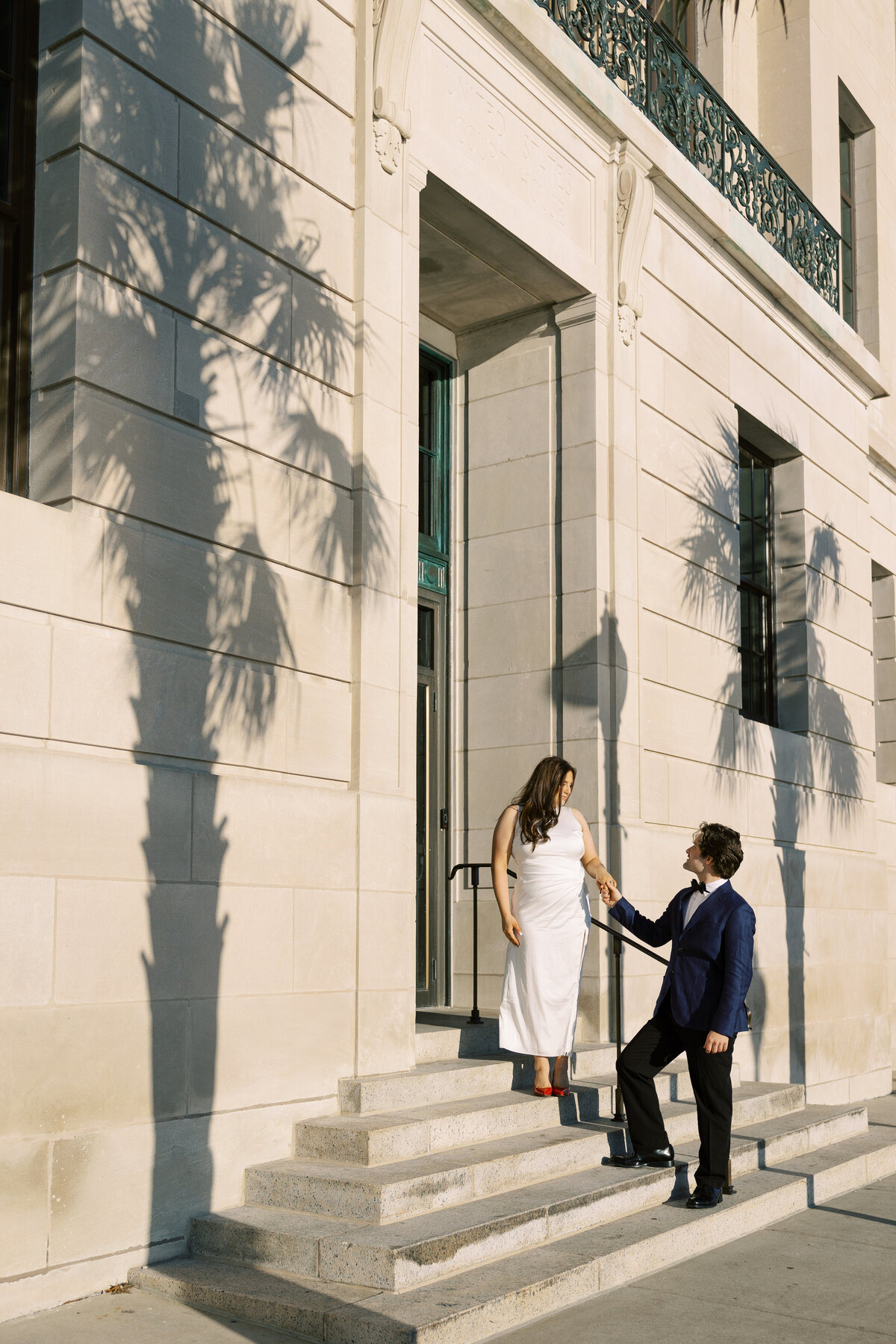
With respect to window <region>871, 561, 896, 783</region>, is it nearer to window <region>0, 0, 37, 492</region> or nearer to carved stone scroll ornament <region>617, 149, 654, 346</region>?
carved stone scroll ornament <region>617, 149, 654, 346</region>

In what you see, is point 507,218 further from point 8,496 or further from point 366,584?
point 8,496

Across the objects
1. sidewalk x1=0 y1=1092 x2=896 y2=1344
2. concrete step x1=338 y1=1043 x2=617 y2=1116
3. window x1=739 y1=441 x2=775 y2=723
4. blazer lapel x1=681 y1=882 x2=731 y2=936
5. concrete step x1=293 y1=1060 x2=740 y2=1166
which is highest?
window x1=739 y1=441 x2=775 y2=723

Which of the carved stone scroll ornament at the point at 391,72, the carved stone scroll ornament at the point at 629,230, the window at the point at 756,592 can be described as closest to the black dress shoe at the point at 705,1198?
the carved stone scroll ornament at the point at 391,72

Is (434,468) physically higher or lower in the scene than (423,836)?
higher

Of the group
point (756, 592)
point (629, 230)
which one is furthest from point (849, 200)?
point (629, 230)

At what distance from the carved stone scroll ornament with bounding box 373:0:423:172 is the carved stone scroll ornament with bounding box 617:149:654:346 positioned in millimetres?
3112

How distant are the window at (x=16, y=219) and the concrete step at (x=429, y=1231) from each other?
371cm

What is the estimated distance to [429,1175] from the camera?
636cm

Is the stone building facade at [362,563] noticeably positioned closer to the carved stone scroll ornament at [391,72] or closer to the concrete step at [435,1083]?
the carved stone scroll ornament at [391,72]

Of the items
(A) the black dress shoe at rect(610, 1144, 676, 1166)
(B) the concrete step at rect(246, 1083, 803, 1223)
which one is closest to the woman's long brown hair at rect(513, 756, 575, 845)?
(B) the concrete step at rect(246, 1083, 803, 1223)

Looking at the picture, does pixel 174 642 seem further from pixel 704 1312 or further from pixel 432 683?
pixel 432 683

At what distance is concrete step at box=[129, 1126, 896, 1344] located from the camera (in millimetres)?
5219

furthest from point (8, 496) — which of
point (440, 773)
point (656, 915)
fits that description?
point (656, 915)

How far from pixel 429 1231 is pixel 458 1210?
0.47 m
